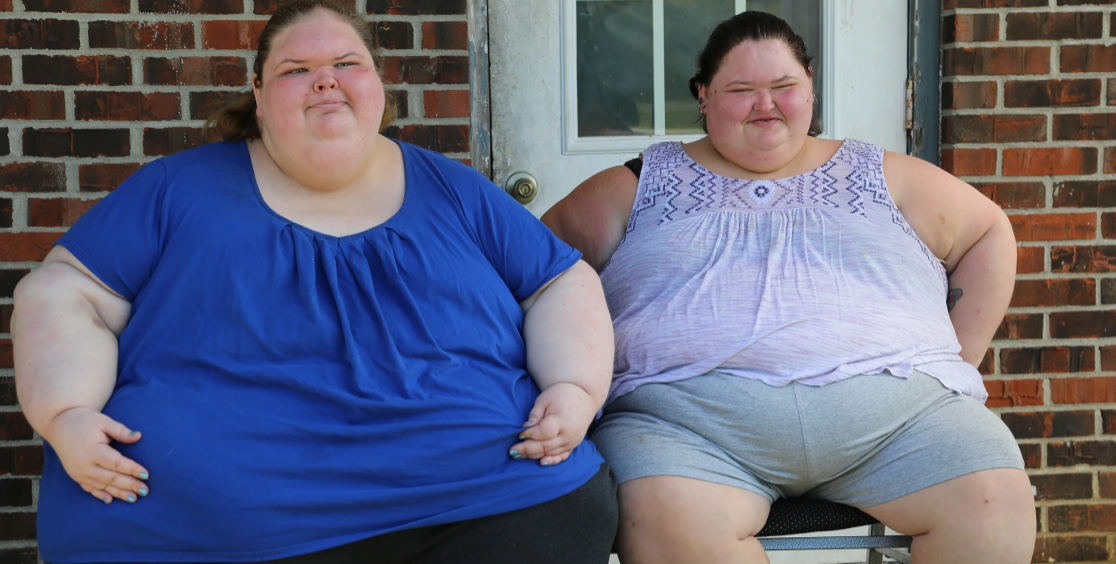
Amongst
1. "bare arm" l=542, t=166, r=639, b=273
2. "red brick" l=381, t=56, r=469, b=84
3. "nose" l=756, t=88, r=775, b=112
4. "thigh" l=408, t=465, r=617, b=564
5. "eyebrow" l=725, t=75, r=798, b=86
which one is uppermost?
"red brick" l=381, t=56, r=469, b=84

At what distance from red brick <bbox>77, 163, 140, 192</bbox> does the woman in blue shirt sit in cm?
79

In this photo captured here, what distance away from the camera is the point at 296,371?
67.1 inches

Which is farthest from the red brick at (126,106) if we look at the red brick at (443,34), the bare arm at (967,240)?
the bare arm at (967,240)

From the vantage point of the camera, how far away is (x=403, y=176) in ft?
6.61

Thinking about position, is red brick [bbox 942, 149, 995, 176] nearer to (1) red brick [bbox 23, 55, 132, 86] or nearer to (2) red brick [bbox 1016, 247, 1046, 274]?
(2) red brick [bbox 1016, 247, 1046, 274]

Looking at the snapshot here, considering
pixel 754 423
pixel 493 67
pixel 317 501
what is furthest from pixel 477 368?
pixel 493 67

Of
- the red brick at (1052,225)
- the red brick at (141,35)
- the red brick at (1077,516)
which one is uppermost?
the red brick at (141,35)

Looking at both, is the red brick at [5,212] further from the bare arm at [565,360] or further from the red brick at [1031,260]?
the red brick at [1031,260]

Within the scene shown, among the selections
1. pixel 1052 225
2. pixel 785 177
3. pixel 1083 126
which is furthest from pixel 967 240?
pixel 1083 126

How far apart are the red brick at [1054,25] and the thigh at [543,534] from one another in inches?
76.4

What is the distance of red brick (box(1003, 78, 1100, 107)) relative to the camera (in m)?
2.90

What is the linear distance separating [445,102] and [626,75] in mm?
582

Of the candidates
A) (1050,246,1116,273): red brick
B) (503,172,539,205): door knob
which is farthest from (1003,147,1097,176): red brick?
(503,172,539,205): door knob

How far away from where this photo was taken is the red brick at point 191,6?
2670mm
